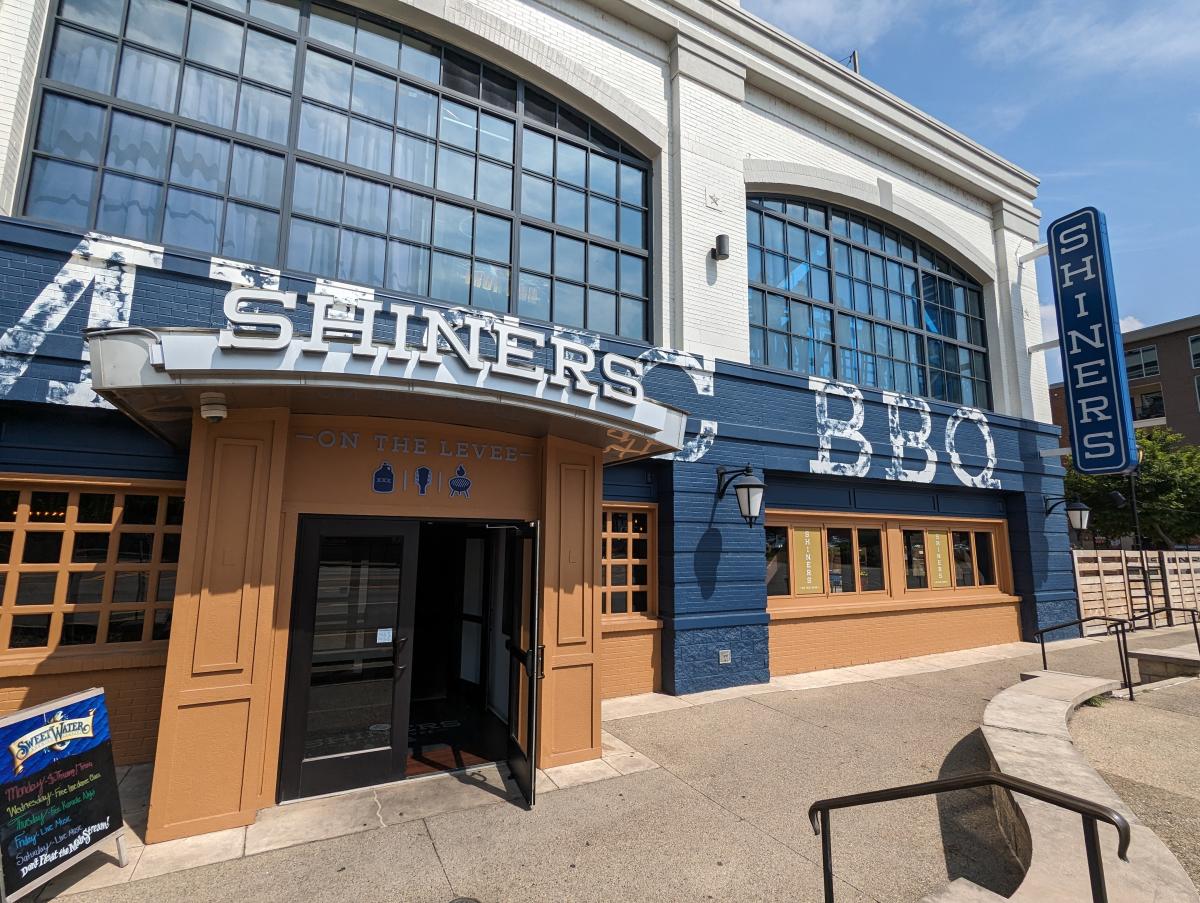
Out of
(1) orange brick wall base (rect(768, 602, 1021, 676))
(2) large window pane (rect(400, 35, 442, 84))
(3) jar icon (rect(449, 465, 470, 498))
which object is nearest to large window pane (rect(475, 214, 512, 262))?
(2) large window pane (rect(400, 35, 442, 84))

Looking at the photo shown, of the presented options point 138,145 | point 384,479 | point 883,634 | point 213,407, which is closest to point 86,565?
point 213,407

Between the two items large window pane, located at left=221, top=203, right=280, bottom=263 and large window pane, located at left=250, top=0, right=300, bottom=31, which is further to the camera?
large window pane, located at left=250, top=0, right=300, bottom=31

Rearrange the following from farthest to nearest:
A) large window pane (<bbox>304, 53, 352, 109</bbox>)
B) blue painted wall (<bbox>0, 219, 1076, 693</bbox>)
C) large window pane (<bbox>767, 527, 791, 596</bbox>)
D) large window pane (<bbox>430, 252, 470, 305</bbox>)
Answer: large window pane (<bbox>767, 527, 791, 596</bbox>), large window pane (<bbox>430, 252, 470, 305</bbox>), large window pane (<bbox>304, 53, 352, 109</bbox>), blue painted wall (<bbox>0, 219, 1076, 693</bbox>)

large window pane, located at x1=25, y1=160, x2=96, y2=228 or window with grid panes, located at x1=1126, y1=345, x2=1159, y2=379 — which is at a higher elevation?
window with grid panes, located at x1=1126, y1=345, x2=1159, y2=379

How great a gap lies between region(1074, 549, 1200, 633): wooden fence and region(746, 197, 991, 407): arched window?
464cm

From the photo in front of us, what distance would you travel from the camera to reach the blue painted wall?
5.72 metres

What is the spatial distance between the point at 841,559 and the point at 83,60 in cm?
1235

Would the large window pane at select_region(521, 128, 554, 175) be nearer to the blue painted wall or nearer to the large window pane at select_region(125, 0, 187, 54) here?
the blue painted wall

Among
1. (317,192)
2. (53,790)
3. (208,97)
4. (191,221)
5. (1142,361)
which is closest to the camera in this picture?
(53,790)

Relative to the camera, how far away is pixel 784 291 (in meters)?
11.0

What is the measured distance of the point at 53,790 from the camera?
383 centimetres

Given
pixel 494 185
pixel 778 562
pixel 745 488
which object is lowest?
pixel 778 562

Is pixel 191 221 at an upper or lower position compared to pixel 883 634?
upper

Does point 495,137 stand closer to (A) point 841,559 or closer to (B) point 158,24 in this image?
(B) point 158,24
